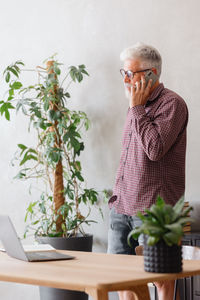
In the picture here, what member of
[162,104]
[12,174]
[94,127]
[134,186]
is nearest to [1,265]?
[134,186]

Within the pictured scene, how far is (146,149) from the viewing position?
2.48 metres

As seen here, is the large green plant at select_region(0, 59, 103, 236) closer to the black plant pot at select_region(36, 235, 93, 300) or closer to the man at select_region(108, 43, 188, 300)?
the black plant pot at select_region(36, 235, 93, 300)

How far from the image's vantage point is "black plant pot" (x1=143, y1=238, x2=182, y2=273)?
60.2 inches

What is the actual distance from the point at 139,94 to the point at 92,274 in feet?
4.29

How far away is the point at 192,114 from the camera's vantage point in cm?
352

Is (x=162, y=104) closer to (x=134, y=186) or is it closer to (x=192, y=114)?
(x=134, y=186)

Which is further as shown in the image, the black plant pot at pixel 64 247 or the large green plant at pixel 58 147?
the large green plant at pixel 58 147

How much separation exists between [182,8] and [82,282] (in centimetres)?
267

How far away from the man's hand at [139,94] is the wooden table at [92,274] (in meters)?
0.95

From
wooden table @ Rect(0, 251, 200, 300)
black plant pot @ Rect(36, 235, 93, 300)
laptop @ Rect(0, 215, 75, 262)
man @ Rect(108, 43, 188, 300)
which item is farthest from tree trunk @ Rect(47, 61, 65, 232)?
wooden table @ Rect(0, 251, 200, 300)

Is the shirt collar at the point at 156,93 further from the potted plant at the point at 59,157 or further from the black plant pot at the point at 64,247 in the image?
the black plant pot at the point at 64,247

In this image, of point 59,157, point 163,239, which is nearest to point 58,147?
point 59,157

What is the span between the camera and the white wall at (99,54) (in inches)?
140

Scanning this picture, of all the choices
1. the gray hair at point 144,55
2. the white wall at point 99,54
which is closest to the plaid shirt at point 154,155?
the gray hair at point 144,55
